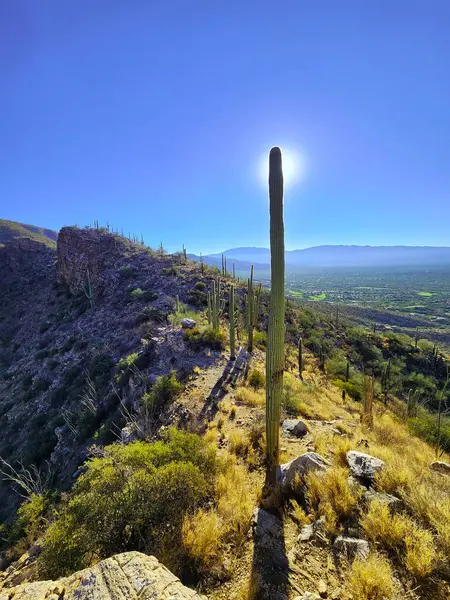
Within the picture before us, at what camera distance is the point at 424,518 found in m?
3.24

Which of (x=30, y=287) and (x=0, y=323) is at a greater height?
(x=30, y=287)

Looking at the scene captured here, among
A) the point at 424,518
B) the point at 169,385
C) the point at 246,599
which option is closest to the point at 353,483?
the point at 424,518

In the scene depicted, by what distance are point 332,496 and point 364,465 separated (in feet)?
2.97

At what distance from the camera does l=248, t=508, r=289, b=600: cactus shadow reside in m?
2.89

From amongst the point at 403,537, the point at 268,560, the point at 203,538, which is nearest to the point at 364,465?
the point at 403,537

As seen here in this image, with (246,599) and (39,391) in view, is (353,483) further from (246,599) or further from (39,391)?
(39,391)

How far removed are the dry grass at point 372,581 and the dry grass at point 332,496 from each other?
715 millimetres

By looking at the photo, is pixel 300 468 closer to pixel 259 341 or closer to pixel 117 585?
pixel 117 585

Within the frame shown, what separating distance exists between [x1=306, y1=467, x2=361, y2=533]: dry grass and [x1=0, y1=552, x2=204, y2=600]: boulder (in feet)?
6.83

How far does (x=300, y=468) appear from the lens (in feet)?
14.5

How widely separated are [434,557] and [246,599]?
1989 millimetres

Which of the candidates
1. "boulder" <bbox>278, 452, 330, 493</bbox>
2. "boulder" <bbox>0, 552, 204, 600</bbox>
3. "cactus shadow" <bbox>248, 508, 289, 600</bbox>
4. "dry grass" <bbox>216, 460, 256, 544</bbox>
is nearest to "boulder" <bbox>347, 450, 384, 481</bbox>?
"boulder" <bbox>278, 452, 330, 493</bbox>

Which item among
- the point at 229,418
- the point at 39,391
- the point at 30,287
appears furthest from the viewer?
the point at 30,287

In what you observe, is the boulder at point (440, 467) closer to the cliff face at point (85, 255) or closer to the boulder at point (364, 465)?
the boulder at point (364, 465)
